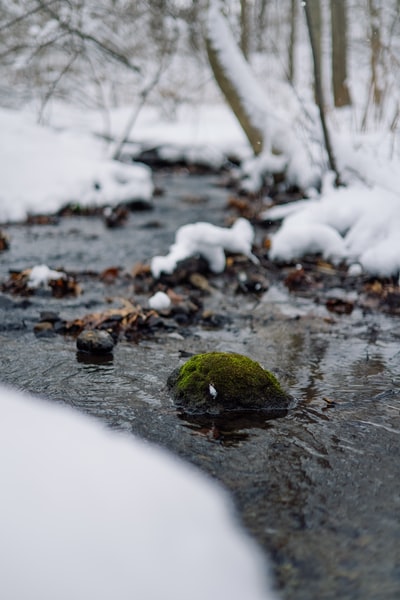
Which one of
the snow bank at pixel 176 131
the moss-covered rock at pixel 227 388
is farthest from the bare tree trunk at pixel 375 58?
the snow bank at pixel 176 131

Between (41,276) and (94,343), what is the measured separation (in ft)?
5.41

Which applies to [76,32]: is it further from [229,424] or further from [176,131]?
[176,131]

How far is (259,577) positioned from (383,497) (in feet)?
1.98

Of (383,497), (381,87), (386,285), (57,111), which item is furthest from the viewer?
(57,111)

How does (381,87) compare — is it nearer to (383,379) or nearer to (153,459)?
(383,379)

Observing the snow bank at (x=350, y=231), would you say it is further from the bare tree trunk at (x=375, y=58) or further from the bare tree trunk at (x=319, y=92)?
the bare tree trunk at (x=375, y=58)

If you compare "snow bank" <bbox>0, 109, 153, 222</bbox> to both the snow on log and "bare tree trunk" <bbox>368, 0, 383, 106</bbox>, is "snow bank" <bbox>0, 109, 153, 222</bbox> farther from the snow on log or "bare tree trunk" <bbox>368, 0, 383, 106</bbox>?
"bare tree trunk" <bbox>368, 0, 383, 106</bbox>

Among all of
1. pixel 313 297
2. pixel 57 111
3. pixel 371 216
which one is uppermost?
pixel 57 111

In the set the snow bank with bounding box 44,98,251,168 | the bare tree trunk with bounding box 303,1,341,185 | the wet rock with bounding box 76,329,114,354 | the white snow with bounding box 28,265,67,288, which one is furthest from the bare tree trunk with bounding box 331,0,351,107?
the wet rock with bounding box 76,329,114,354

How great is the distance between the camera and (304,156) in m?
7.94

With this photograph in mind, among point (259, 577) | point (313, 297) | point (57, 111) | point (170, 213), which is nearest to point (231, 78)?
point (170, 213)

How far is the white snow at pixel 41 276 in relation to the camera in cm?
466

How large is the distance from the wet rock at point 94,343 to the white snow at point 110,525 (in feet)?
3.34

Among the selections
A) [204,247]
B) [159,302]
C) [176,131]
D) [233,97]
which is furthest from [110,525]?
[176,131]
